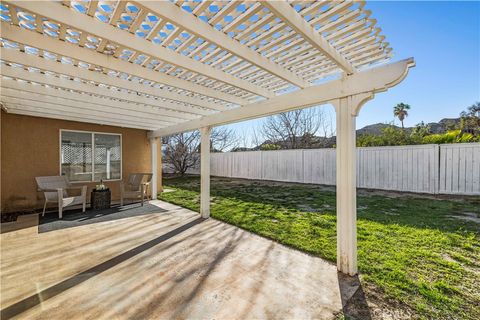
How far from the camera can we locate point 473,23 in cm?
410

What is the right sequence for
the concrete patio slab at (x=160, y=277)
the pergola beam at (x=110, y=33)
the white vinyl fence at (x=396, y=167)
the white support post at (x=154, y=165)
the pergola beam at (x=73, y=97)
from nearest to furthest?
the pergola beam at (x=110, y=33)
the concrete patio slab at (x=160, y=277)
the pergola beam at (x=73, y=97)
the white vinyl fence at (x=396, y=167)
the white support post at (x=154, y=165)

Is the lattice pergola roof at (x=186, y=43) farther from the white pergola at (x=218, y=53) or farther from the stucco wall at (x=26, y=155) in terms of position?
the stucco wall at (x=26, y=155)

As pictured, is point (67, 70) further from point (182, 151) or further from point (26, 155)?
point (182, 151)

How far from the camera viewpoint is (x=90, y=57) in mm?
2357

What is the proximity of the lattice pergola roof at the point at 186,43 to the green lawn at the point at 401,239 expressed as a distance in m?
2.46

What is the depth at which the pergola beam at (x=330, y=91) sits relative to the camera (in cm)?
229

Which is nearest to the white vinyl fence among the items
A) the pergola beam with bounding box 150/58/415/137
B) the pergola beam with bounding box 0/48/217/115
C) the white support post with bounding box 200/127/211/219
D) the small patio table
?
the white support post with bounding box 200/127/211/219

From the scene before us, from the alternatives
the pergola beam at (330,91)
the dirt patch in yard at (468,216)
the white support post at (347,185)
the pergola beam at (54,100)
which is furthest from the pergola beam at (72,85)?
the dirt patch in yard at (468,216)

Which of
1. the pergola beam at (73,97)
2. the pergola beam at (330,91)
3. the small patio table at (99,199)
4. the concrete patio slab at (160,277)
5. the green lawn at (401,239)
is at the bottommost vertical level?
the concrete patio slab at (160,277)

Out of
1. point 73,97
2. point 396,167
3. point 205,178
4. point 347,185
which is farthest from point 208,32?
point 396,167

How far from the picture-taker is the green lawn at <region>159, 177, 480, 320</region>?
2238mm

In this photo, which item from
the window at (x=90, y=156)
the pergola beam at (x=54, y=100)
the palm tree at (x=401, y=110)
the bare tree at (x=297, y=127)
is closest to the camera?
the pergola beam at (x=54, y=100)

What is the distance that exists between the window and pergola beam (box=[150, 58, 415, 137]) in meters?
4.56

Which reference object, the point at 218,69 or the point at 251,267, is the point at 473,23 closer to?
the point at 218,69
